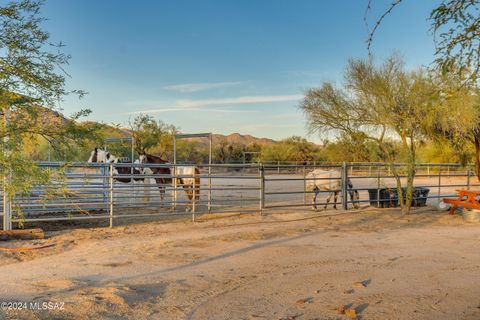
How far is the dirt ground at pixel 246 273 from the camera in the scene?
4.28 m

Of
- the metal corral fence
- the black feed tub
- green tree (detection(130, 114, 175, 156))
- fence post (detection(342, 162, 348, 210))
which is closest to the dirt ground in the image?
the metal corral fence

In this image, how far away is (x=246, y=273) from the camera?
568cm

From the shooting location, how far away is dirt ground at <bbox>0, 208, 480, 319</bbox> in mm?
4277

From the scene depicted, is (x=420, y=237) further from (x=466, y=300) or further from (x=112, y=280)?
(x=112, y=280)

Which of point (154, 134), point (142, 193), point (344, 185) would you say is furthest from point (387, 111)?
point (154, 134)

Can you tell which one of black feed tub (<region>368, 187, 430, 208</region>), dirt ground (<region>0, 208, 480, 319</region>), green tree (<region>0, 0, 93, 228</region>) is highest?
green tree (<region>0, 0, 93, 228</region>)

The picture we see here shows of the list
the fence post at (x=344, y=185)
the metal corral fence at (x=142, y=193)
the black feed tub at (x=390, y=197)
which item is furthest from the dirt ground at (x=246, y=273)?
the black feed tub at (x=390, y=197)

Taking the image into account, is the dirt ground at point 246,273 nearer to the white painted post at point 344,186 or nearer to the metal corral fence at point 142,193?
the metal corral fence at point 142,193

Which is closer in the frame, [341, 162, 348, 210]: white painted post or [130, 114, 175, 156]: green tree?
[341, 162, 348, 210]: white painted post

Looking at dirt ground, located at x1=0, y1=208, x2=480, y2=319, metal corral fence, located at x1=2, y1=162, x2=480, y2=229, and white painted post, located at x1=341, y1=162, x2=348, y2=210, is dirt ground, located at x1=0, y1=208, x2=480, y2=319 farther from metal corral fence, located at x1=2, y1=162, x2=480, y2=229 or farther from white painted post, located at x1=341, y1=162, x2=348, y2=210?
white painted post, located at x1=341, y1=162, x2=348, y2=210

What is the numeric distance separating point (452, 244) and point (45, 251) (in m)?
6.97

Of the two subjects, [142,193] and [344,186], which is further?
[142,193]

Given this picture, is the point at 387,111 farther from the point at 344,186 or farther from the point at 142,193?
the point at 142,193

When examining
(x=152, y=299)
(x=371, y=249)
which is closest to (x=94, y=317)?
(x=152, y=299)
